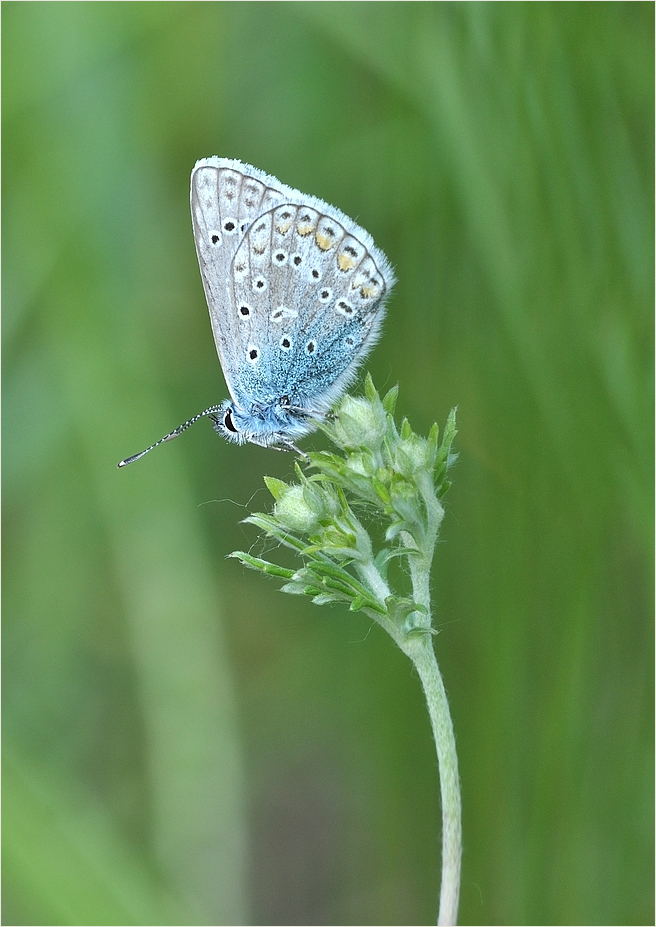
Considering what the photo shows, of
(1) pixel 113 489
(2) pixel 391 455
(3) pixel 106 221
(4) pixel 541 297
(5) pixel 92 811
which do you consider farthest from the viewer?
(3) pixel 106 221

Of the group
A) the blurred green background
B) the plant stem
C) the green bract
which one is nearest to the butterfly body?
the blurred green background

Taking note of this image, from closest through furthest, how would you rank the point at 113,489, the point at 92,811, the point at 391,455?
the point at 391,455
the point at 92,811
the point at 113,489

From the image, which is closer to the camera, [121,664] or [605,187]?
[605,187]

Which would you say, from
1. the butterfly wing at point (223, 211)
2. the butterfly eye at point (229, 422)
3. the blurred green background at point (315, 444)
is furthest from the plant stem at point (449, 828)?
the butterfly wing at point (223, 211)

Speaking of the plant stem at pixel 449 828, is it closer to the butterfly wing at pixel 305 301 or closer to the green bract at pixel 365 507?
the green bract at pixel 365 507

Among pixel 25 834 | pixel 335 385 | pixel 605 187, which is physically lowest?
pixel 25 834

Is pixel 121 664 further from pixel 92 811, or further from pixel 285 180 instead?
pixel 285 180

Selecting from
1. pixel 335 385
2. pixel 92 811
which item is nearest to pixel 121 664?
pixel 92 811
